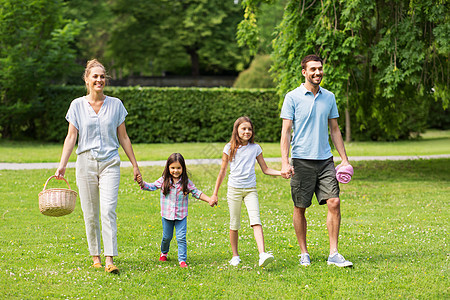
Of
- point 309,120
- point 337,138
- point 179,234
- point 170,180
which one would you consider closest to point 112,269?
point 179,234

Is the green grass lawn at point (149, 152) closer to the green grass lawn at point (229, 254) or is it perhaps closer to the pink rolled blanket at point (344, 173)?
the green grass lawn at point (229, 254)

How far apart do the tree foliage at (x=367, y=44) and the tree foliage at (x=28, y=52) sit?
11914 millimetres

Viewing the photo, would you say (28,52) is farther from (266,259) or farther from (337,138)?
(266,259)

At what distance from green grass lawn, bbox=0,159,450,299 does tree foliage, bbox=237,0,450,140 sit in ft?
9.22

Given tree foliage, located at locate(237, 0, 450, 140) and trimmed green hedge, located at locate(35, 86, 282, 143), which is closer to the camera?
tree foliage, located at locate(237, 0, 450, 140)

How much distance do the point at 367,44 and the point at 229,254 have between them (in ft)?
28.8

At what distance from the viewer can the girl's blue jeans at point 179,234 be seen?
232 inches

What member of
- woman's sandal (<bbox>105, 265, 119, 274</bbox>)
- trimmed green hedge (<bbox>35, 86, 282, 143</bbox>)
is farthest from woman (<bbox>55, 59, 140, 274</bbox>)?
trimmed green hedge (<bbox>35, 86, 282, 143</bbox>)

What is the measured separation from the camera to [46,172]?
1376 centimetres

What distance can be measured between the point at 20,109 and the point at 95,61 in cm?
1777

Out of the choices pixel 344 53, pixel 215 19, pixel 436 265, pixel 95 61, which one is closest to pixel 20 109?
pixel 344 53

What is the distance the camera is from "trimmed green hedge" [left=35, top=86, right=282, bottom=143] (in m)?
23.1

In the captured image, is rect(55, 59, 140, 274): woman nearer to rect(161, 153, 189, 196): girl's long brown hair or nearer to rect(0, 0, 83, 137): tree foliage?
rect(161, 153, 189, 196): girl's long brown hair

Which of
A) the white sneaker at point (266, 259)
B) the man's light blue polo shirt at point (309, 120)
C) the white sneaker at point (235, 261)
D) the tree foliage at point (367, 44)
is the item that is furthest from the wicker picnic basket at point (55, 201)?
the tree foliage at point (367, 44)
